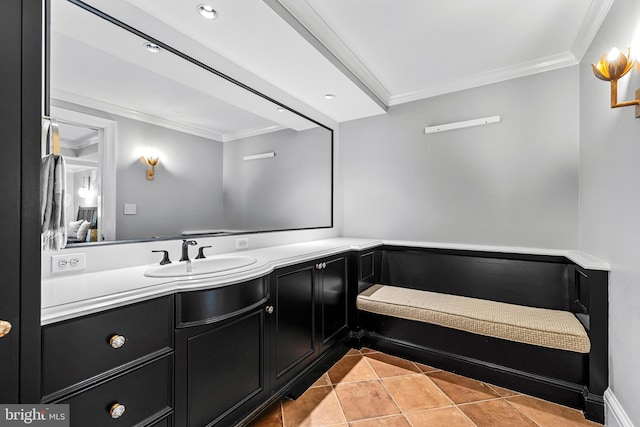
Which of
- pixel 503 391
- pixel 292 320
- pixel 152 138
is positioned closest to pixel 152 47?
pixel 152 138

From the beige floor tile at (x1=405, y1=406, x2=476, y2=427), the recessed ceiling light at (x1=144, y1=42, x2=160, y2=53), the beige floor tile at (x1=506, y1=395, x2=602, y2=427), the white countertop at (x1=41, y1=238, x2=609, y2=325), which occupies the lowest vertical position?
the beige floor tile at (x1=506, y1=395, x2=602, y2=427)

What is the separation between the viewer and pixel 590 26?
6.52 feet

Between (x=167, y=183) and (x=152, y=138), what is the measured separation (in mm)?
274

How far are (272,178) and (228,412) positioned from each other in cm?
171

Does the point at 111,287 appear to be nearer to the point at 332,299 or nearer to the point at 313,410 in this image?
the point at 313,410

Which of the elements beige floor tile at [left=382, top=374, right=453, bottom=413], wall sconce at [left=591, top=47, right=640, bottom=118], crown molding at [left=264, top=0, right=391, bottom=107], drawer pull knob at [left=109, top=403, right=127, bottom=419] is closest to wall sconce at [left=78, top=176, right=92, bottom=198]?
drawer pull knob at [left=109, top=403, right=127, bottom=419]

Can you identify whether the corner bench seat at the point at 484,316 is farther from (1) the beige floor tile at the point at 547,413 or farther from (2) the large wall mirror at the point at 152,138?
(2) the large wall mirror at the point at 152,138

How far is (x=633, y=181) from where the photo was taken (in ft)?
4.81

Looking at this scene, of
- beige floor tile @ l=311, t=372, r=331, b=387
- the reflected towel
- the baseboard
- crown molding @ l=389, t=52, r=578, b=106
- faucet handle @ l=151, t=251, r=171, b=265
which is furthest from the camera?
crown molding @ l=389, t=52, r=578, b=106

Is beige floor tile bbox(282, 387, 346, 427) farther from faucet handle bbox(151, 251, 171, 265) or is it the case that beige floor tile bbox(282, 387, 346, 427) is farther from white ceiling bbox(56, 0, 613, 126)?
white ceiling bbox(56, 0, 613, 126)

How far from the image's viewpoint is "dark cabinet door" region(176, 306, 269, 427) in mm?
1333

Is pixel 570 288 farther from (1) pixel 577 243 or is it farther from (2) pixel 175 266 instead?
(2) pixel 175 266

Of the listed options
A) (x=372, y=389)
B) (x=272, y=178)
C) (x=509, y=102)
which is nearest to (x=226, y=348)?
(x=372, y=389)

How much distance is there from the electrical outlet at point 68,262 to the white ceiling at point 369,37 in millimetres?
1254
